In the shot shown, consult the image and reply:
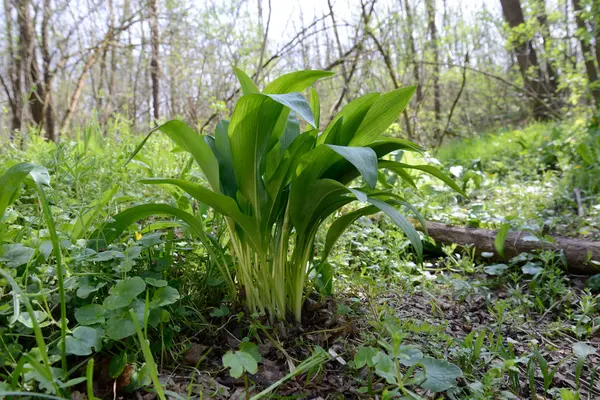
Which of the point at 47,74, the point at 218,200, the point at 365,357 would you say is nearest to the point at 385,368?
the point at 365,357

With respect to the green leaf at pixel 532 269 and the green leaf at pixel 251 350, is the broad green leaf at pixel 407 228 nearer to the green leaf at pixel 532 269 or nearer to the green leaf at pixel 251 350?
the green leaf at pixel 251 350

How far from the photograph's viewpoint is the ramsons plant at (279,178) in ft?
3.42


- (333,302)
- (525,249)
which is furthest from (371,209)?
(525,249)

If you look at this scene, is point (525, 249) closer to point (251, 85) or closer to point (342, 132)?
point (342, 132)

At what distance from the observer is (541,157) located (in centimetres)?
420

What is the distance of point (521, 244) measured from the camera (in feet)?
6.94

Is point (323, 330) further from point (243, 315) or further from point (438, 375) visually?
point (438, 375)

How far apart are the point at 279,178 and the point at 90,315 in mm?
574

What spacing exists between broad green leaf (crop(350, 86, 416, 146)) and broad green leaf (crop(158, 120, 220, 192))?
1.38 feet

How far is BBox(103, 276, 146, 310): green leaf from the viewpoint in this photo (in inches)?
35.4

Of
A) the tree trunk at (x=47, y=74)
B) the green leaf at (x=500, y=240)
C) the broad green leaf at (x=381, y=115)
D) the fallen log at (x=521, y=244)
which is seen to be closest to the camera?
the broad green leaf at (x=381, y=115)

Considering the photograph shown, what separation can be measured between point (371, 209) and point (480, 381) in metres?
0.56

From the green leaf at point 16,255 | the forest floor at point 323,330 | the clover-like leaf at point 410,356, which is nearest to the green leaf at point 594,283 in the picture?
the forest floor at point 323,330

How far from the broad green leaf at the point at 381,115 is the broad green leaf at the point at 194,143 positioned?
1.38ft
